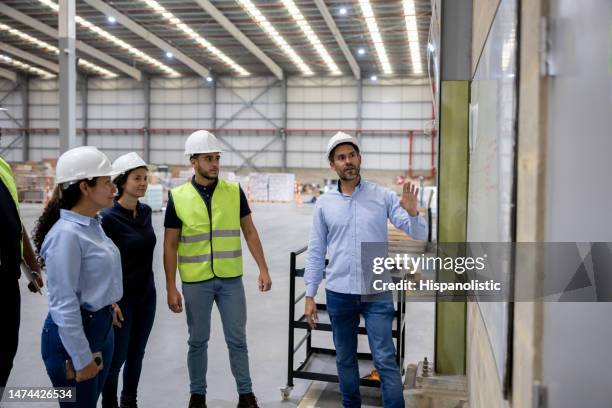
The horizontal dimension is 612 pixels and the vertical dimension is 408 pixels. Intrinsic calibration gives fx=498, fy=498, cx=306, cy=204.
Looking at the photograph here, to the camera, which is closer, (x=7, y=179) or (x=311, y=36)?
(x=7, y=179)

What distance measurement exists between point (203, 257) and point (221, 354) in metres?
1.81

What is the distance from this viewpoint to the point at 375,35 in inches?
818

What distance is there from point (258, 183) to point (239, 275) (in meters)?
22.7

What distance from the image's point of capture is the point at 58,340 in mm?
2238

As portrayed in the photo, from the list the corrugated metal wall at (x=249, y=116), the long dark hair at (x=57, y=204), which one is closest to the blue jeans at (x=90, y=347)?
the long dark hair at (x=57, y=204)

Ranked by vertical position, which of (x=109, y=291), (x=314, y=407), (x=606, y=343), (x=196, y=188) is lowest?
(x=314, y=407)

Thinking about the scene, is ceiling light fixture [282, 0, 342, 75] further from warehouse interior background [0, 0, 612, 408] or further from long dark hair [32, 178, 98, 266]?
long dark hair [32, 178, 98, 266]

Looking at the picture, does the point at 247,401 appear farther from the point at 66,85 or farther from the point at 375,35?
the point at 375,35

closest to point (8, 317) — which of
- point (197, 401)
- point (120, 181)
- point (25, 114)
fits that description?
point (120, 181)

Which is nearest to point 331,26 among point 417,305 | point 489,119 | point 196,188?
point 417,305

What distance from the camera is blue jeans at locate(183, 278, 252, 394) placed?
3.45 meters

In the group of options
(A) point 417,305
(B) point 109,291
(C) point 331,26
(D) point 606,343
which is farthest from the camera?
(C) point 331,26

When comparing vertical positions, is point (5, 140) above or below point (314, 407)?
above

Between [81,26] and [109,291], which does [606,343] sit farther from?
[81,26]
